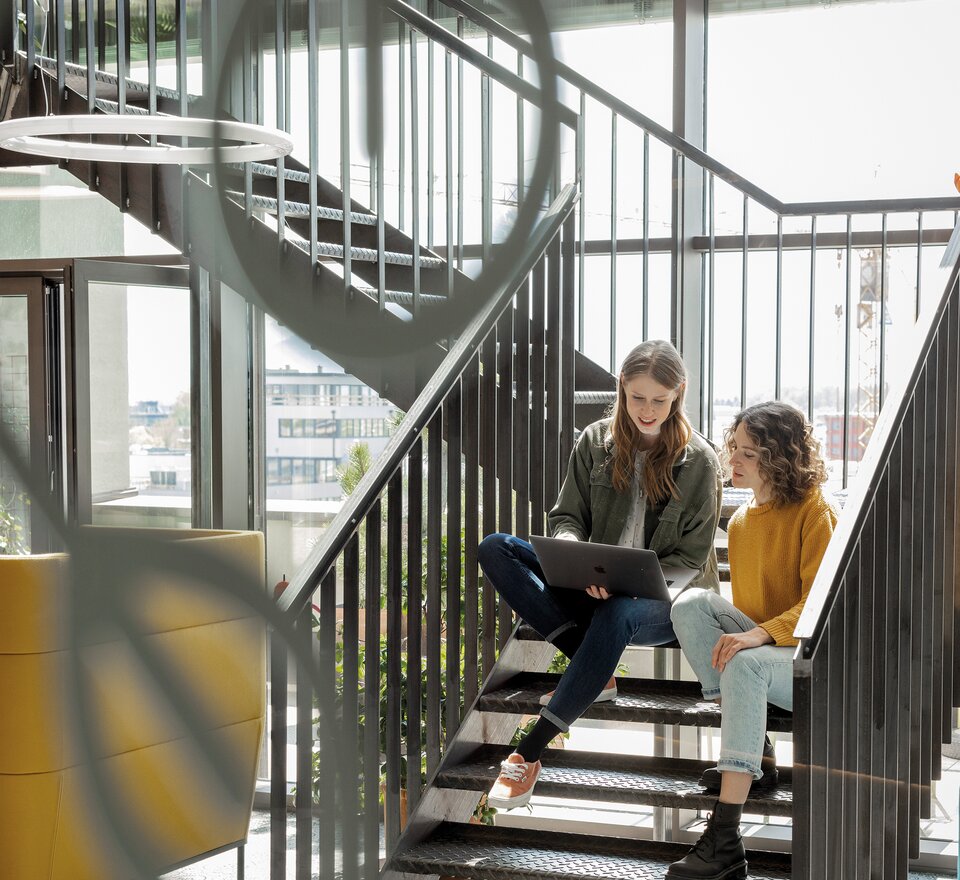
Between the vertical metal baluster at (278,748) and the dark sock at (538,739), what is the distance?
19.1 inches

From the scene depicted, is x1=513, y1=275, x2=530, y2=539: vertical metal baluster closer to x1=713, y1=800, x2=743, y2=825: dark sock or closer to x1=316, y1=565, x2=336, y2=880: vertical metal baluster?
x1=316, y1=565, x2=336, y2=880: vertical metal baluster

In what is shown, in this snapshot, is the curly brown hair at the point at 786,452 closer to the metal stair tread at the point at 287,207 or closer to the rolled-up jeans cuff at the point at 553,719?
the rolled-up jeans cuff at the point at 553,719

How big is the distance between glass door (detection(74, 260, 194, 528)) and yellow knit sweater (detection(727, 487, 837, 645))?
2649 mm

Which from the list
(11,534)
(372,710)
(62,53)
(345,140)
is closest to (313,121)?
(345,140)

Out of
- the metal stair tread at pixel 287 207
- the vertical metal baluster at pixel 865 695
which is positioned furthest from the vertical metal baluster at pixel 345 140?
the vertical metal baluster at pixel 865 695

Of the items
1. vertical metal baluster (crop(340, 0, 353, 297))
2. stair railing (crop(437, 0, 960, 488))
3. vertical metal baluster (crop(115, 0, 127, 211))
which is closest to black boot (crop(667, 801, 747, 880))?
vertical metal baluster (crop(340, 0, 353, 297))

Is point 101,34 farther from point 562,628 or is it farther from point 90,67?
point 562,628

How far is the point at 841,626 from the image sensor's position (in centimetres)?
158

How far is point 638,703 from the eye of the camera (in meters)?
2.18

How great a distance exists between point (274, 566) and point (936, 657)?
2829 millimetres

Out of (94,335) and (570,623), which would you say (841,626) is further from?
(94,335)

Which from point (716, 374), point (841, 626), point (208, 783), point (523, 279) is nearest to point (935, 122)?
point (716, 374)

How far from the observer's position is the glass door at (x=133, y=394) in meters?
3.94

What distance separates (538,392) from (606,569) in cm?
60
